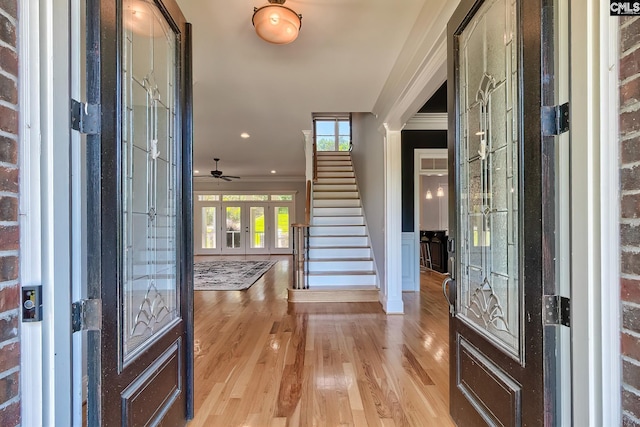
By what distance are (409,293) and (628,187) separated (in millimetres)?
4540

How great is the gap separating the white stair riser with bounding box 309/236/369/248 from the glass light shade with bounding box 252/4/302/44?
389 centimetres

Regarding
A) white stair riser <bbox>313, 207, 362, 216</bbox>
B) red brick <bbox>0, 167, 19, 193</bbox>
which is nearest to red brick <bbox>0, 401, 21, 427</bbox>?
red brick <bbox>0, 167, 19, 193</bbox>

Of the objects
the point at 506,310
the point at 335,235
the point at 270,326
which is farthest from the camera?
the point at 335,235

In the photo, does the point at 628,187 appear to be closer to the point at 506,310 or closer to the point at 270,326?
the point at 506,310

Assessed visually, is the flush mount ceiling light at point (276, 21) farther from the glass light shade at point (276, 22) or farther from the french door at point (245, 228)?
the french door at point (245, 228)

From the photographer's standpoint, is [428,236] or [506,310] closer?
[506,310]

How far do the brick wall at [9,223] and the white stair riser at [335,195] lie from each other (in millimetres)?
6158

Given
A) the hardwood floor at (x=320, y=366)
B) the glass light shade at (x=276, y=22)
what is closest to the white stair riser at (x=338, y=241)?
the hardwood floor at (x=320, y=366)

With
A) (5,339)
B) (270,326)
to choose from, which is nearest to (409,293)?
(270,326)

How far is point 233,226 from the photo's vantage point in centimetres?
1162

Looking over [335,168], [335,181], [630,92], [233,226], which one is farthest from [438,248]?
[233,226]

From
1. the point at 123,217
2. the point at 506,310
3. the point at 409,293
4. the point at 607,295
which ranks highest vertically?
the point at 123,217

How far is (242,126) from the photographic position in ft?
16.9

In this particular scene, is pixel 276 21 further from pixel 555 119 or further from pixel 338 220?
pixel 338 220
